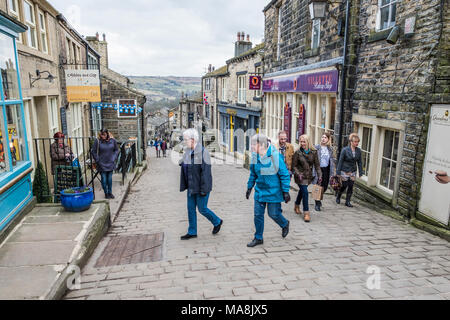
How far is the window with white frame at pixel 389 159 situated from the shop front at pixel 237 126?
9.98 m

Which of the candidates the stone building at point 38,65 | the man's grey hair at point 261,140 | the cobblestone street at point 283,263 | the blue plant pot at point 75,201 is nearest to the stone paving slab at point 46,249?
the blue plant pot at point 75,201

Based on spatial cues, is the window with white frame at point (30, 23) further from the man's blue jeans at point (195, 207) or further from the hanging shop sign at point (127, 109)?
the hanging shop sign at point (127, 109)

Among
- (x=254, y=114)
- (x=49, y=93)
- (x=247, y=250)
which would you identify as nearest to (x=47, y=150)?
(x=49, y=93)

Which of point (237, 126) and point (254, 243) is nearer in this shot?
point (254, 243)

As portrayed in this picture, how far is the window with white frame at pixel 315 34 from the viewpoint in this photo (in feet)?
31.9

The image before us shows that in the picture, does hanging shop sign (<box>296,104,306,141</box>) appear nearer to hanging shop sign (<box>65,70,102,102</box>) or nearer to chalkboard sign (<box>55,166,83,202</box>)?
hanging shop sign (<box>65,70,102,102</box>)

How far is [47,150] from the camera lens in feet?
29.6

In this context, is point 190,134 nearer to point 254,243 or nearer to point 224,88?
point 254,243

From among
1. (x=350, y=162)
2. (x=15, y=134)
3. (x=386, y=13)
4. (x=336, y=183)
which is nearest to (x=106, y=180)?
(x=15, y=134)

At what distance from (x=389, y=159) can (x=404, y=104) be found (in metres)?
1.26

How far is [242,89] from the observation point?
786 inches

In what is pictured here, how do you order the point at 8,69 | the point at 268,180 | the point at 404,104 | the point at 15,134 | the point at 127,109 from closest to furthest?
the point at 268,180 < the point at 8,69 < the point at 15,134 < the point at 404,104 < the point at 127,109
